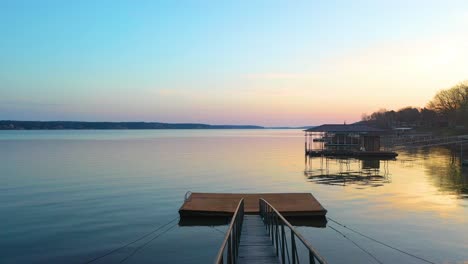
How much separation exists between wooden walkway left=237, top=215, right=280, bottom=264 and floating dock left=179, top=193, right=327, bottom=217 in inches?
152

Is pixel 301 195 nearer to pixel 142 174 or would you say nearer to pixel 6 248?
pixel 6 248

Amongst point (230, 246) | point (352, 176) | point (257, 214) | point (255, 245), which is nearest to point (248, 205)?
point (257, 214)

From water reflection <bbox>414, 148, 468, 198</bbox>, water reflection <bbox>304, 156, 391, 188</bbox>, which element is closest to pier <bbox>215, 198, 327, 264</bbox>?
water reflection <bbox>414, 148, 468, 198</bbox>

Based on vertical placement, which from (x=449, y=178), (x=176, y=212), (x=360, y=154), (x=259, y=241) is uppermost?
(x=259, y=241)

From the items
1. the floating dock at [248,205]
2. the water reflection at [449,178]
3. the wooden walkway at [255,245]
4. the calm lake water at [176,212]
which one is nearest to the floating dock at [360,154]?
the water reflection at [449,178]

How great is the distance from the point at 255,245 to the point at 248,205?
26.9 ft

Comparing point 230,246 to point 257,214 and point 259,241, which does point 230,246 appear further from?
point 257,214

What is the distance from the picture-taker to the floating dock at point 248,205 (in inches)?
743

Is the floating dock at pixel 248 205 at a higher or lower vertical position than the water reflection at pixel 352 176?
higher

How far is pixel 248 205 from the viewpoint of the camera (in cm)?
1959

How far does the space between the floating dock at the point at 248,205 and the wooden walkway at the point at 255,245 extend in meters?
3.86

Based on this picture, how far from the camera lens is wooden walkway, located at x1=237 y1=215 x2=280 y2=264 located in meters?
9.90

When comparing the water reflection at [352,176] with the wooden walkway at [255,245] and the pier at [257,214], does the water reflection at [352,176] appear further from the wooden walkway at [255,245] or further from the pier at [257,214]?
the wooden walkway at [255,245]

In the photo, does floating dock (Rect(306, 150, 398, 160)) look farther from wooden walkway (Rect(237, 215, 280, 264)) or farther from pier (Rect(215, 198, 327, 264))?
wooden walkway (Rect(237, 215, 280, 264))
